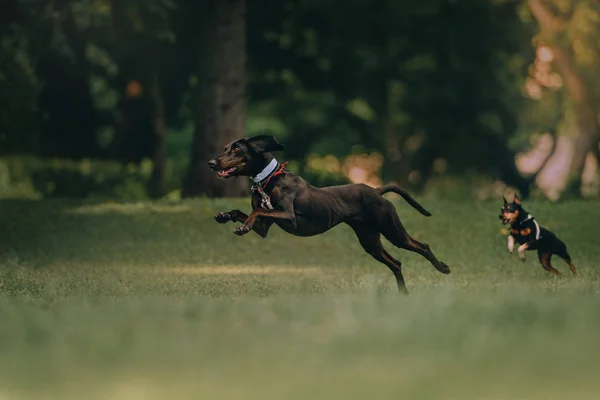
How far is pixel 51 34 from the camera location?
35.0 meters

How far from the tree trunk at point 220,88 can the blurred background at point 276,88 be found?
0.03 metres

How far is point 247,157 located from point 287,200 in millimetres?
622

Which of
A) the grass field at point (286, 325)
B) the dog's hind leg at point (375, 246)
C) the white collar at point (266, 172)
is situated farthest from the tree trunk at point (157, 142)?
the white collar at point (266, 172)

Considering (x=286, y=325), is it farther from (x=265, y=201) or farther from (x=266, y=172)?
(x=266, y=172)

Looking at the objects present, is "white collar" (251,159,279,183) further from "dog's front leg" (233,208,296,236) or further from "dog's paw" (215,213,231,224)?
"dog's paw" (215,213,231,224)

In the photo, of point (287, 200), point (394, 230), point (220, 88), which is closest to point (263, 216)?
point (287, 200)

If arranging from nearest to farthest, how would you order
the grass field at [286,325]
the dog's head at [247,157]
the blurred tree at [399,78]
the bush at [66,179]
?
the grass field at [286,325] < the dog's head at [247,157] < the blurred tree at [399,78] < the bush at [66,179]

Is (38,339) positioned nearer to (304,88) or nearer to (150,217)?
(150,217)

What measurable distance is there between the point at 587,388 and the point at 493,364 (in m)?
1.10

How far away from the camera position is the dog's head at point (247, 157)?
15961 millimetres

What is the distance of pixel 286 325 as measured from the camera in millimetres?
12547

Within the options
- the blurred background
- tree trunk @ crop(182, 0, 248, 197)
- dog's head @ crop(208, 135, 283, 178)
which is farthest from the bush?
dog's head @ crop(208, 135, 283, 178)

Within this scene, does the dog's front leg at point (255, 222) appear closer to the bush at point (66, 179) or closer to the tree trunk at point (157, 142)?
the bush at point (66, 179)

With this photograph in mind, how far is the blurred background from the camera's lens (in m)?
34.2
